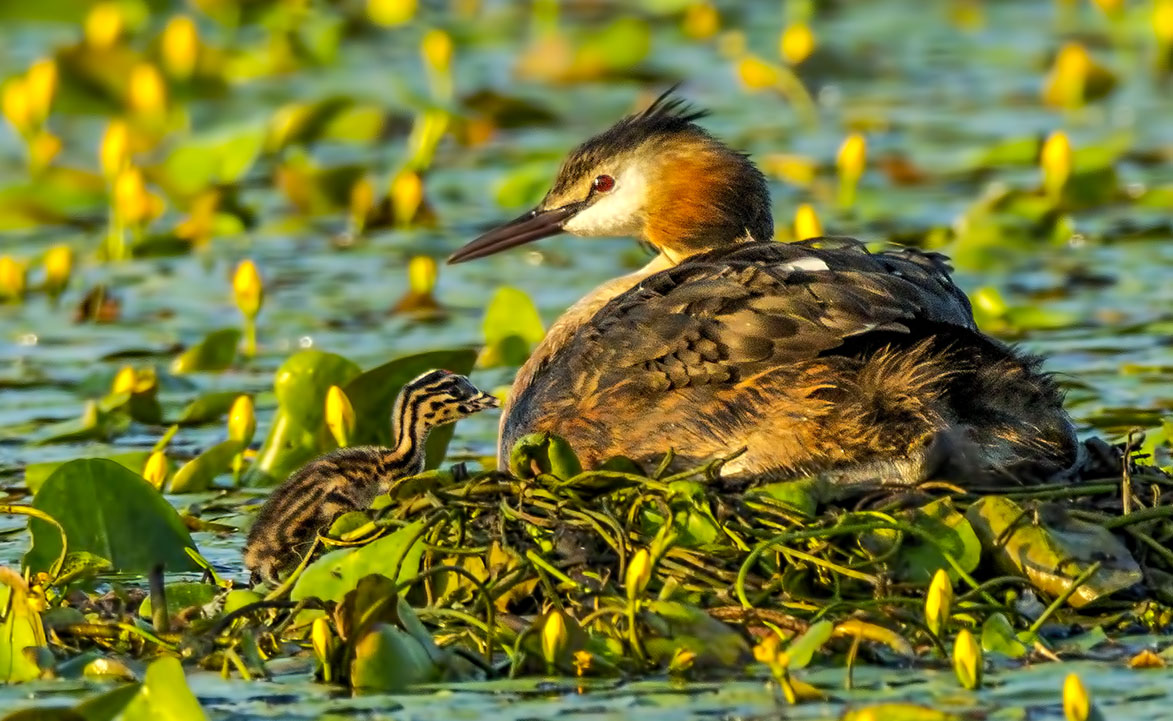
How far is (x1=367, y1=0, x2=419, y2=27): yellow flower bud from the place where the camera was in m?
15.4

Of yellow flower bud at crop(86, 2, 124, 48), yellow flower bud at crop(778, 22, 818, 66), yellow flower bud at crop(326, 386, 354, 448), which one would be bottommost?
yellow flower bud at crop(326, 386, 354, 448)

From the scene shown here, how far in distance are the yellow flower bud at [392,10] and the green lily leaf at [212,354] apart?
6464mm

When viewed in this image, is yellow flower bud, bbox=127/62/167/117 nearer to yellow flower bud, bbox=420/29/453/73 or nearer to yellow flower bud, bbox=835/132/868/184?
yellow flower bud, bbox=420/29/453/73

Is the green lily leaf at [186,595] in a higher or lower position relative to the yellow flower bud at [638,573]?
lower

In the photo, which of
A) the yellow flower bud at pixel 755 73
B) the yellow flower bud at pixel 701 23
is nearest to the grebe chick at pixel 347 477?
the yellow flower bud at pixel 755 73

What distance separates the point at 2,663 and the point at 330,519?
1.20 meters

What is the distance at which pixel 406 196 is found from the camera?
36.7 feet

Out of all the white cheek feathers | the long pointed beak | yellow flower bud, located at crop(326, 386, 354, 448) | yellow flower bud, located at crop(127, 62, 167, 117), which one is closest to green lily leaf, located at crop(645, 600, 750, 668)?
yellow flower bud, located at crop(326, 386, 354, 448)

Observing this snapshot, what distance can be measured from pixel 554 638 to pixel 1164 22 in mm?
9487

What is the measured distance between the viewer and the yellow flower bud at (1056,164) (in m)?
10.7

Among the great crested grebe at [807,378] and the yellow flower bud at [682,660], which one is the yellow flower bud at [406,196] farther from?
the yellow flower bud at [682,660]

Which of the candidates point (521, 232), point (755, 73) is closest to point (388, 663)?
point (521, 232)

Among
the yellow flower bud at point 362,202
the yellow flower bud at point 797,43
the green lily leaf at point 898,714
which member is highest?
the yellow flower bud at point 797,43

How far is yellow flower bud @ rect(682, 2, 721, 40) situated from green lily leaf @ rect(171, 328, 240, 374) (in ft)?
22.6
